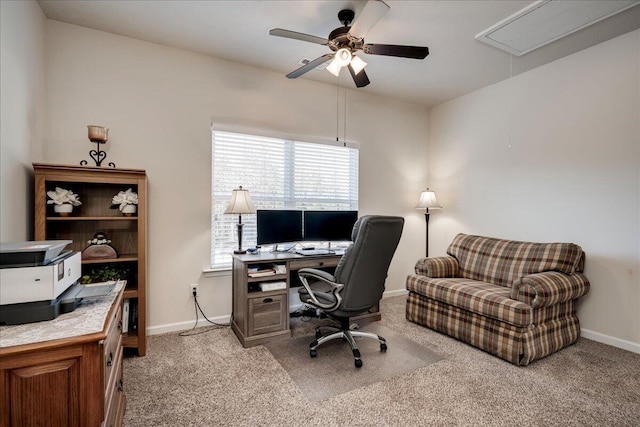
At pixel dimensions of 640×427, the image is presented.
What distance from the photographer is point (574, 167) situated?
304cm

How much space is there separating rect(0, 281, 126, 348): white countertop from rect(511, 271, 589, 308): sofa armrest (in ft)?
9.10

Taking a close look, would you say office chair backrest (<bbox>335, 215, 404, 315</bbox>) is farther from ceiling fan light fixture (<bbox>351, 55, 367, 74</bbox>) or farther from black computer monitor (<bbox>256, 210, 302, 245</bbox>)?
ceiling fan light fixture (<bbox>351, 55, 367, 74</bbox>)

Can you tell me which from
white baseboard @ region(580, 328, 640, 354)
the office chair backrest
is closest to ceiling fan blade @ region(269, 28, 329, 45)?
the office chair backrest

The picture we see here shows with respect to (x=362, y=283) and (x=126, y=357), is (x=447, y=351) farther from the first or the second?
(x=126, y=357)

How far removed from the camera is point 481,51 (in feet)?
9.74

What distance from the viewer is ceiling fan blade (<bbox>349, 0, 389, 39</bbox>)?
1.76m

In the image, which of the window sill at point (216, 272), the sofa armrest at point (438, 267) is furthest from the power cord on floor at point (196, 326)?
the sofa armrest at point (438, 267)

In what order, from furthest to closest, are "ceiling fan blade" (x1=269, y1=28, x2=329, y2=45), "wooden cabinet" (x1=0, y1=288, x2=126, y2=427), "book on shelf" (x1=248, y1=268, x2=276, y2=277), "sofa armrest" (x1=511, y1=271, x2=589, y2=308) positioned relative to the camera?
"book on shelf" (x1=248, y1=268, x2=276, y2=277)
"sofa armrest" (x1=511, y1=271, x2=589, y2=308)
"ceiling fan blade" (x1=269, y1=28, x2=329, y2=45)
"wooden cabinet" (x1=0, y1=288, x2=126, y2=427)

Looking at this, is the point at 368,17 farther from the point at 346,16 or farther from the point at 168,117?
the point at 168,117

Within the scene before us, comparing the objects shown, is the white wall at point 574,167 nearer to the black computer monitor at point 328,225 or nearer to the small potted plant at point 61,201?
the black computer monitor at point 328,225

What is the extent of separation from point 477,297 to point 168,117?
3286 mm

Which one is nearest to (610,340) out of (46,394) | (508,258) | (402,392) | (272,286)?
(508,258)

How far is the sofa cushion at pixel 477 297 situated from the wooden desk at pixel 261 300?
1.14 meters

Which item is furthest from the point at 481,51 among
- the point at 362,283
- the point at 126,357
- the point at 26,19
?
the point at 126,357
